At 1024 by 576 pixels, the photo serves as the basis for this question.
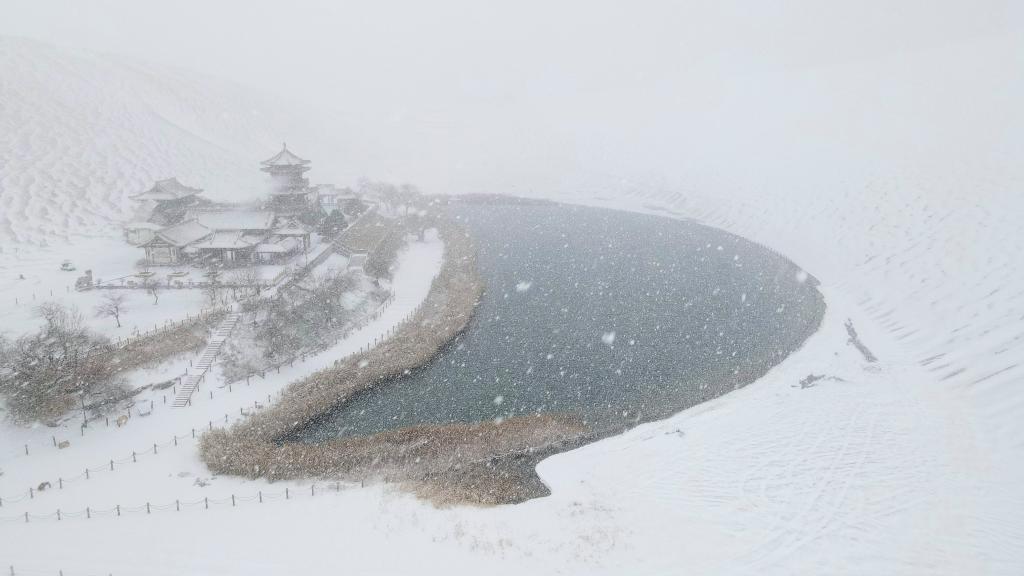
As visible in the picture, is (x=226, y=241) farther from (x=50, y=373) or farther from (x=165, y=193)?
(x=50, y=373)

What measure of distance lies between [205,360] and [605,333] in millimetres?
16935

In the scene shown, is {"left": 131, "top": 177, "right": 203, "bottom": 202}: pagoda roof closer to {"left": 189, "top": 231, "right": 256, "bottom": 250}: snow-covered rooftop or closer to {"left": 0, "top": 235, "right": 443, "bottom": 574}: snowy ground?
{"left": 189, "top": 231, "right": 256, "bottom": 250}: snow-covered rooftop

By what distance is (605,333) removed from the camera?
30000 millimetres

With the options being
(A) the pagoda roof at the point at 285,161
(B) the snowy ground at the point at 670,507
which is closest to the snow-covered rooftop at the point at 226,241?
(A) the pagoda roof at the point at 285,161

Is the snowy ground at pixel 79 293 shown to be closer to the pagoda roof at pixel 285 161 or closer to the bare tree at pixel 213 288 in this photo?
the bare tree at pixel 213 288

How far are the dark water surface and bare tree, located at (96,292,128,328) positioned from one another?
430 inches

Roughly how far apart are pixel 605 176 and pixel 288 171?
38880 mm

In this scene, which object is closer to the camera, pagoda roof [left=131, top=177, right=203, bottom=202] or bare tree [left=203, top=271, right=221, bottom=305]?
bare tree [left=203, top=271, right=221, bottom=305]

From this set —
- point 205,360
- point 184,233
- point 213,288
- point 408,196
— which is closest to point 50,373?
point 205,360

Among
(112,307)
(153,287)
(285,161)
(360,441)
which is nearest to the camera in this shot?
(360,441)

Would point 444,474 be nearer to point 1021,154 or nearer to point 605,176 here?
point 1021,154

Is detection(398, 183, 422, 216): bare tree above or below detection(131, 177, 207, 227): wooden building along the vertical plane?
below

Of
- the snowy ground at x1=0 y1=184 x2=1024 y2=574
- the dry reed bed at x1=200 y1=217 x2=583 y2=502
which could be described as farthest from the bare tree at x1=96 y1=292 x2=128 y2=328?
the dry reed bed at x1=200 y1=217 x2=583 y2=502

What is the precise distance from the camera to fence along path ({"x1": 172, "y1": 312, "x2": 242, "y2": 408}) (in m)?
22.0
